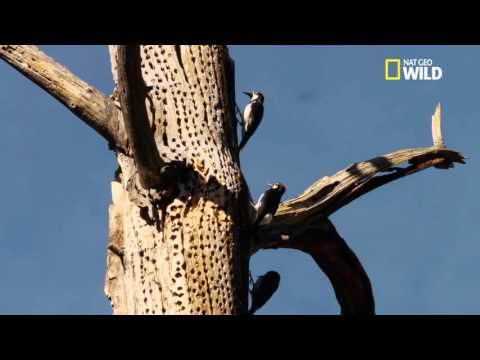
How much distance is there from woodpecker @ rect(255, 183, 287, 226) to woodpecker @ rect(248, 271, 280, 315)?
0.33 meters

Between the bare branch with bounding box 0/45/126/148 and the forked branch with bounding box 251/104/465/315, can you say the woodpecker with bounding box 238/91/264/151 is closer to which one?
the forked branch with bounding box 251/104/465/315

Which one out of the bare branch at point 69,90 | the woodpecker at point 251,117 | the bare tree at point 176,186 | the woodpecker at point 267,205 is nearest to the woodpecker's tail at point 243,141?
the woodpecker at point 251,117

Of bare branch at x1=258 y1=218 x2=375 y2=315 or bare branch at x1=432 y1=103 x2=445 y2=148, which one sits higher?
bare branch at x1=432 y1=103 x2=445 y2=148

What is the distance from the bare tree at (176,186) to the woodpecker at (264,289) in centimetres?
16

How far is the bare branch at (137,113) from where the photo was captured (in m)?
3.97

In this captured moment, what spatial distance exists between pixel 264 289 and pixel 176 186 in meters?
0.74

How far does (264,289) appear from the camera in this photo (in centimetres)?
481

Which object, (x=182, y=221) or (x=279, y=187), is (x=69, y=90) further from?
(x=279, y=187)

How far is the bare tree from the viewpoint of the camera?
4.17 metres

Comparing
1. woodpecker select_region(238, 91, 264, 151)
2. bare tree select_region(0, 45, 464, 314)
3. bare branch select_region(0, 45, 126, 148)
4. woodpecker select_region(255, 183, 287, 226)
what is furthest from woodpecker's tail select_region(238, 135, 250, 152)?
bare branch select_region(0, 45, 126, 148)

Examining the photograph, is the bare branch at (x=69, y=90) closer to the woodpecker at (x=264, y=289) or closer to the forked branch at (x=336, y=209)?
the forked branch at (x=336, y=209)

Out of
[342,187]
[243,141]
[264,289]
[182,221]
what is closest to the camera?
[182,221]

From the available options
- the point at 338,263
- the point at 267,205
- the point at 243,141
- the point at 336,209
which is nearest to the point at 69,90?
the point at 267,205
